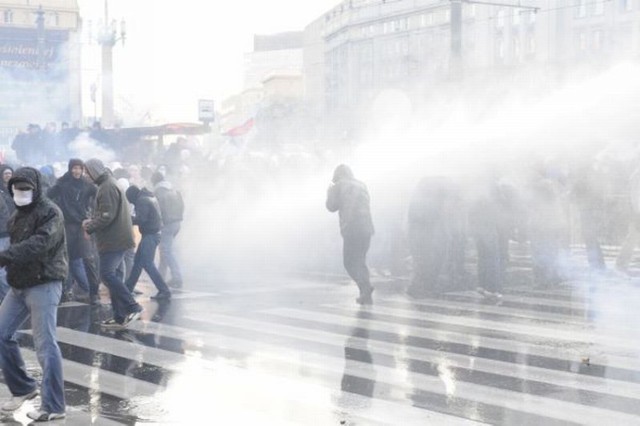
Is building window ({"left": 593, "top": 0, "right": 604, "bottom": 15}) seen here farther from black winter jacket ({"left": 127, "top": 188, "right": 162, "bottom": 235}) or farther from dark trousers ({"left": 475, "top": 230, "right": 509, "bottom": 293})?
black winter jacket ({"left": 127, "top": 188, "right": 162, "bottom": 235})

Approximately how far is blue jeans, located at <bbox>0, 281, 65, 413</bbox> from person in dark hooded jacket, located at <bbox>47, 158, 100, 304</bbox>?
200 inches

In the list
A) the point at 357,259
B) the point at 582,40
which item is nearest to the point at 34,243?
the point at 357,259

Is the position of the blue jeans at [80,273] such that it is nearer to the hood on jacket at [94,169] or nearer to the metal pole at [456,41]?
the hood on jacket at [94,169]

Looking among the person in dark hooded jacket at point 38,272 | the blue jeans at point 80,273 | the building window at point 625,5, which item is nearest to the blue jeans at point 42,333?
the person in dark hooded jacket at point 38,272

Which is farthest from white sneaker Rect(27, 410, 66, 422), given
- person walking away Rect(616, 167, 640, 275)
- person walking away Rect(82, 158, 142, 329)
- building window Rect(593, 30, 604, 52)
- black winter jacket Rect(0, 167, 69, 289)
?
building window Rect(593, 30, 604, 52)

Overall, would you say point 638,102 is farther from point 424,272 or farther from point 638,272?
point 424,272

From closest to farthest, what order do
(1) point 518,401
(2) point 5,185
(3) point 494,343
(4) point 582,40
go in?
(1) point 518,401 < (3) point 494,343 < (2) point 5,185 < (4) point 582,40

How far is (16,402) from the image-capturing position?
22.6 feet

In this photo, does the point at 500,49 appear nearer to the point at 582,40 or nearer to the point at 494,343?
the point at 582,40

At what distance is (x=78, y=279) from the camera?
40.6ft

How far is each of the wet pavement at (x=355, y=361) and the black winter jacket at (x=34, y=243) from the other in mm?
945

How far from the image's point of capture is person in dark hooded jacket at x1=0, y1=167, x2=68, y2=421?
6.58 meters

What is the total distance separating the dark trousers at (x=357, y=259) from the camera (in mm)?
12148

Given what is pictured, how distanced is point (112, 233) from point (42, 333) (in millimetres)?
3762
